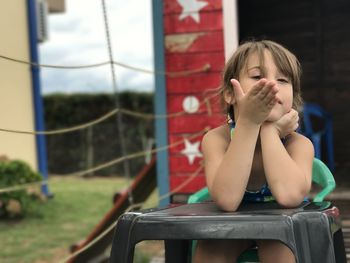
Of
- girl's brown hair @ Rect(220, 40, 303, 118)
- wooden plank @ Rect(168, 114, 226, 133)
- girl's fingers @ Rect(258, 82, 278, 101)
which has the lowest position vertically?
wooden plank @ Rect(168, 114, 226, 133)

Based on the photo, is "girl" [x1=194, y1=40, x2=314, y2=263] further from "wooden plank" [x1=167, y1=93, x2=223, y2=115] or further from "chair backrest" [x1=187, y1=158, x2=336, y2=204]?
"wooden plank" [x1=167, y1=93, x2=223, y2=115]

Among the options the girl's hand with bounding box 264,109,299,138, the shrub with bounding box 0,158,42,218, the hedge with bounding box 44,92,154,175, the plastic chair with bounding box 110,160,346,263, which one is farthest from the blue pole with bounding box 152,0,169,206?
the hedge with bounding box 44,92,154,175

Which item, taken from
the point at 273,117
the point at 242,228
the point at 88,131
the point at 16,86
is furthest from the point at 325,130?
the point at 88,131

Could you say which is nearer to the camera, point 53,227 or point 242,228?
point 242,228

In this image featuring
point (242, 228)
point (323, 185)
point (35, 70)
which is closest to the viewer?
point (242, 228)

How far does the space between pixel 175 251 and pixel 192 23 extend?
2.00m

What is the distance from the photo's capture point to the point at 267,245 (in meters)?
1.27

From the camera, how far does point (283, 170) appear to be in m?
1.29

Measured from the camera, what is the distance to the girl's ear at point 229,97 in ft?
4.84

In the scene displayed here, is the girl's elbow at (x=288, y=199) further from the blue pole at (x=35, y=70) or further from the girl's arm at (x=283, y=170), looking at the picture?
the blue pole at (x=35, y=70)

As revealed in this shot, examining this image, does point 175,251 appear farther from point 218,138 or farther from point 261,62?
point 261,62

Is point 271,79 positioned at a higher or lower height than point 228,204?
higher

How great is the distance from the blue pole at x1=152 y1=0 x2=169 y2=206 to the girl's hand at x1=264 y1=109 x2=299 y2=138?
6.27ft

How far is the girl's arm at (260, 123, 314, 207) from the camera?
50.5 inches
